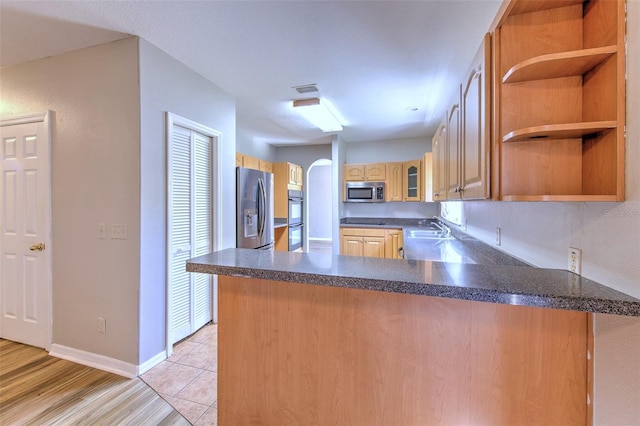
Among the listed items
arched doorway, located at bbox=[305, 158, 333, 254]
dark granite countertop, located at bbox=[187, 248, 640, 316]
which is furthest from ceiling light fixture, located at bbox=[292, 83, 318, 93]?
arched doorway, located at bbox=[305, 158, 333, 254]

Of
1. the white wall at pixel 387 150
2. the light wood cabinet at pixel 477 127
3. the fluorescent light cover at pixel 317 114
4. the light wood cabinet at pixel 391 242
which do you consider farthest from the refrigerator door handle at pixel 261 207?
the light wood cabinet at pixel 477 127

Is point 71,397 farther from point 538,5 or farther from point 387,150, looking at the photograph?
point 387,150

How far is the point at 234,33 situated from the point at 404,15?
1.19 metres

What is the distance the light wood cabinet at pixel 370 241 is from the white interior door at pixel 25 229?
12.4 ft

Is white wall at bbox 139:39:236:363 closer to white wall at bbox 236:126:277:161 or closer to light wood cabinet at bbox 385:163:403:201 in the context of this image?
white wall at bbox 236:126:277:161

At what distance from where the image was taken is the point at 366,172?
5.31m

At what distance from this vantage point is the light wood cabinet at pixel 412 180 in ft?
16.2

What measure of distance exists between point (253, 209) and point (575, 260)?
3.16m

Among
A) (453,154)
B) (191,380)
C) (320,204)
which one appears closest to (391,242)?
(453,154)

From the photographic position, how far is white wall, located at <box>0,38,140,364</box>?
210 cm

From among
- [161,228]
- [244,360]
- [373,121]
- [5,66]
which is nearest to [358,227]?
[373,121]

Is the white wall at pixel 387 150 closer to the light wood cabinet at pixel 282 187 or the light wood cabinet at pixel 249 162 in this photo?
the light wood cabinet at pixel 282 187

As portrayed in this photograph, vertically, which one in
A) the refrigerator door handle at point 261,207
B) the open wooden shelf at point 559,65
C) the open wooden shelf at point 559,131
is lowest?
the refrigerator door handle at point 261,207

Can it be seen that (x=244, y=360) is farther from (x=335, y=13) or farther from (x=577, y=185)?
(x=335, y=13)
